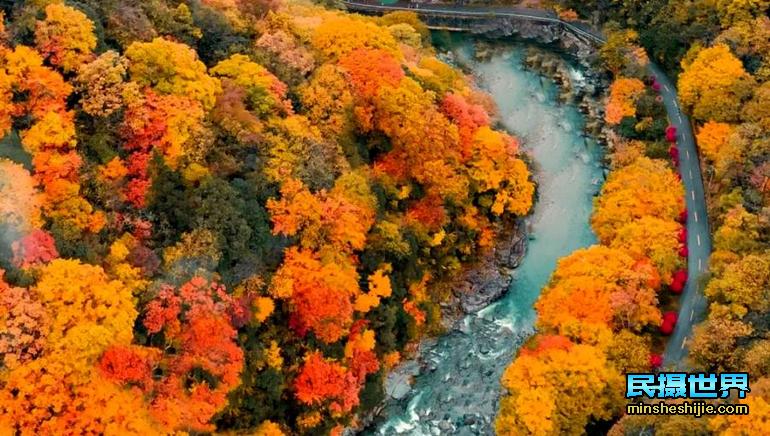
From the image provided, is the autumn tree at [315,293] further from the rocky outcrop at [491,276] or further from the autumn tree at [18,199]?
the rocky outcrop at [491,276]

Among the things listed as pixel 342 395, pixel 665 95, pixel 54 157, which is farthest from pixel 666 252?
pixel 54 157

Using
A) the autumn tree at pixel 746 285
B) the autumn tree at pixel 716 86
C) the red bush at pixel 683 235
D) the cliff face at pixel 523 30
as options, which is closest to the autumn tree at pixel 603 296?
the autumn tree at pixel 746 285

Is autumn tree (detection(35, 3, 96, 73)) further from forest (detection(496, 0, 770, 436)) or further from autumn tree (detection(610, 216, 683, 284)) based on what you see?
autumn tree (detection(610, 216, 683, 284))

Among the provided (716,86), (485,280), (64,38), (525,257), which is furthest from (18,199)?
(716,86)

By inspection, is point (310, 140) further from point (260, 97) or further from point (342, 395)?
point (342, 395)

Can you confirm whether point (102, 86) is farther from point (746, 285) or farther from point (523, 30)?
point (523, 30)
